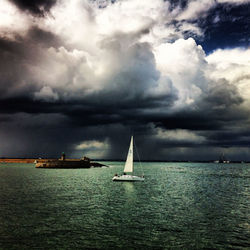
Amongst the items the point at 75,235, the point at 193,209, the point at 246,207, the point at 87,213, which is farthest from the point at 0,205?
the point at 246,207

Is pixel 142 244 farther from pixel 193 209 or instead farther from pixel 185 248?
pixel 193 209

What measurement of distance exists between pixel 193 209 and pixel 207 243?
1527 cm

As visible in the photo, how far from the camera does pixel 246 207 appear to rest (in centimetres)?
3831

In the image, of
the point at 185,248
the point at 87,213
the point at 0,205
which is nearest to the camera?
the point at 185,248

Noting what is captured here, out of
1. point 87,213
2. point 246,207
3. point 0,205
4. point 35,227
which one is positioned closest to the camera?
point 35,227

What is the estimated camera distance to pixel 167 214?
3188 cm

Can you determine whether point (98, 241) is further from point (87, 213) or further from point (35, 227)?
point (87, 213)

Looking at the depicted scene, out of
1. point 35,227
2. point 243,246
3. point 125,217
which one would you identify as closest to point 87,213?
point 125,217

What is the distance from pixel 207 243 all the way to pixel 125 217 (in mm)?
11292

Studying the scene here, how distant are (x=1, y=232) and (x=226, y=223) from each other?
23.4 m

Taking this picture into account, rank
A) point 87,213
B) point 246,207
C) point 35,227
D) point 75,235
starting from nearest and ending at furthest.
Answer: point 75,235
point 35,227
point 87,213
point 246,207

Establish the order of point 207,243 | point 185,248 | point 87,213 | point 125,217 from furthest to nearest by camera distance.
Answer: point 87,213 < point 125,217 < point 207,243 < point 185,248

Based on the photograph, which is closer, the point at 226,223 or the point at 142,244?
the point at 142,244

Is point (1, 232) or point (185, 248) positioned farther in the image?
point (1, 232)
